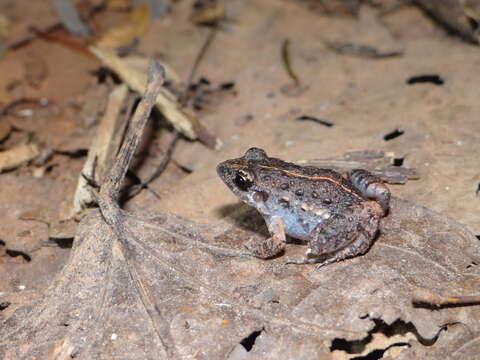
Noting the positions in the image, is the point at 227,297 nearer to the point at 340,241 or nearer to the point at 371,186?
the point at 340,241

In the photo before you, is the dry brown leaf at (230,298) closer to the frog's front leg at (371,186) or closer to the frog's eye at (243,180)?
→ the frog's front leg at (371,186)

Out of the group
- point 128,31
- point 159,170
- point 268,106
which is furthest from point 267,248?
point 128,31

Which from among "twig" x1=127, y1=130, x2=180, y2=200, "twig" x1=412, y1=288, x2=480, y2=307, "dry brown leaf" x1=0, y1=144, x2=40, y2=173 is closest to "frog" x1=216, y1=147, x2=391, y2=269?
"twig" x1=412, y1=288, x2=480, y2=307

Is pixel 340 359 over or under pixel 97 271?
under

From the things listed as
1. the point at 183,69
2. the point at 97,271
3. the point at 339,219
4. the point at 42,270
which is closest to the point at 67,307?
the point at 97,271

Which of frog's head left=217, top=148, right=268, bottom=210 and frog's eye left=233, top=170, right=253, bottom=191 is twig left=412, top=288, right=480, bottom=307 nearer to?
frog's head left=217, top=148, right=268, bottom=210

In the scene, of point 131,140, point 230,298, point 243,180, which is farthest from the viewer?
point 131,140

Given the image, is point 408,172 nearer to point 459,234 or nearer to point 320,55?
point 459,234
